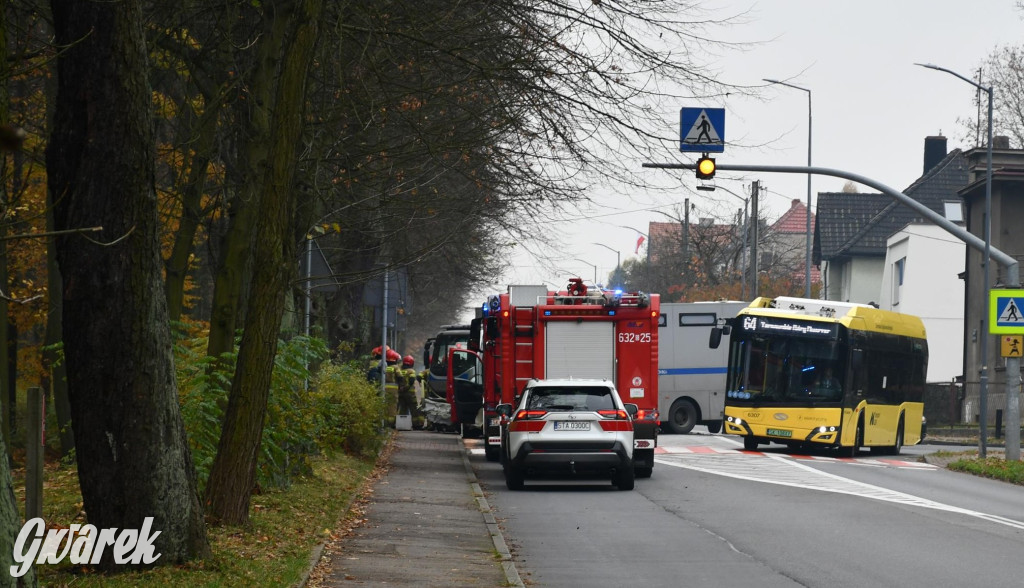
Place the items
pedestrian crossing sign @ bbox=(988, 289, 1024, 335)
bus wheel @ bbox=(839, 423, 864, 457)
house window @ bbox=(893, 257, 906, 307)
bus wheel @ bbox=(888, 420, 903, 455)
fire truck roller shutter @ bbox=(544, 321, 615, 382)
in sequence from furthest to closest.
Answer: house window @ bbox=(893, 257, 906, 307)
bus wheel @ bbox=(888, 420, 903, 455)
bus wheel @ bbox=(839, 423, 864, 457)
pedestrian crossing sign @ bbox=(988, 289, 1024, 335)
fire truck roller shutter @ bbox=(544, 321, 615, 382)

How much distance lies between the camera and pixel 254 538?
11719 millimetres

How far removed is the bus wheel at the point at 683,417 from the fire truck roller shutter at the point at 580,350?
1611 cm

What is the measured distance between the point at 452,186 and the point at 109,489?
15.1m

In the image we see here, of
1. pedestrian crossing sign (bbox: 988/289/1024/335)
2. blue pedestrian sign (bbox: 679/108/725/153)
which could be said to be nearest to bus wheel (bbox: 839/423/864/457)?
pedestrian crossing sign (bbox: 988/289/1024/335)

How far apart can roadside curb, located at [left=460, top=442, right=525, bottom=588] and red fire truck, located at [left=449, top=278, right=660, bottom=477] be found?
2627 mm

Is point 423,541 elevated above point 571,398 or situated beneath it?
situated beneath

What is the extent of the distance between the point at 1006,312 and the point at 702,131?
11.7 meters

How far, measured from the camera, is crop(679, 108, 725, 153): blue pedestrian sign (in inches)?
607

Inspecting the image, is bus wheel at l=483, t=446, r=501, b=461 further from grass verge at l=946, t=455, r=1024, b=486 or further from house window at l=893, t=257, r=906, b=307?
house window at l=893, t=257, r=906, b=307

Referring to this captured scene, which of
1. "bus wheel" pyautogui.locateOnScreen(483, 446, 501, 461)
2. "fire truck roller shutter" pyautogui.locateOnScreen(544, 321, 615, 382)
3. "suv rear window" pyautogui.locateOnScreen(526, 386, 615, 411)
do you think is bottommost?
"bus wheel" pyautogui.locateOnScreen(483, 446, 501, 461)

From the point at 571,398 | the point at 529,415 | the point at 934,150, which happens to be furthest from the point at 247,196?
the point at 934,150

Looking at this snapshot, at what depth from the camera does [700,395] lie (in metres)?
39.7

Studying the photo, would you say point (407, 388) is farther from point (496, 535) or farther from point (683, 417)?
point (496, 535)

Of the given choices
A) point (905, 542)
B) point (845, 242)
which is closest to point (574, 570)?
point (905, 542)
